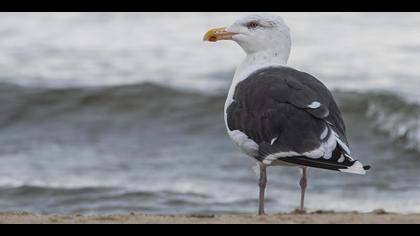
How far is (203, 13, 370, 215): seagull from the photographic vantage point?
6309mm

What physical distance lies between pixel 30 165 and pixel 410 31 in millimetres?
9299

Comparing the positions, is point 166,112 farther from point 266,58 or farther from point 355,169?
point 355,169

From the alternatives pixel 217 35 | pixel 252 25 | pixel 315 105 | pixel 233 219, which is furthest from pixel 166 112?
pixel 233 219

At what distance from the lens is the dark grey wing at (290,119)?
6320mm

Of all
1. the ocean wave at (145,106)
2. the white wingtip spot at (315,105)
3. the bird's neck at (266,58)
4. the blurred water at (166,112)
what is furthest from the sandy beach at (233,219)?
the ocean wave at (145,106)

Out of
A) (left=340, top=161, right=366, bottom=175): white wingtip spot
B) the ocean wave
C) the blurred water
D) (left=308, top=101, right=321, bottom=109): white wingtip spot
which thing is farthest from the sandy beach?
the ocean wave

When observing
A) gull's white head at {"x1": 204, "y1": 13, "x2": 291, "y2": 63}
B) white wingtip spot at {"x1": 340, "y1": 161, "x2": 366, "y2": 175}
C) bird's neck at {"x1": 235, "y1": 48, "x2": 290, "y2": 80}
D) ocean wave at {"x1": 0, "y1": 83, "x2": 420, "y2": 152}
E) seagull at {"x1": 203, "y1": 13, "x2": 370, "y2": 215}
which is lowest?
white wingtip spot at {"x1": 340, "y1": 161, "x2": 366, "y2": 175}

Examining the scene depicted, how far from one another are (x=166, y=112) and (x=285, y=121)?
810 cm

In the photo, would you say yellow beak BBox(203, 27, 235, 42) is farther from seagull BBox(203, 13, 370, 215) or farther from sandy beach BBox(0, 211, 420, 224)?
sandy beach BBox(0, 211, 420, 224)

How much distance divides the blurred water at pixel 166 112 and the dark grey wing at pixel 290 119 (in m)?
3.14

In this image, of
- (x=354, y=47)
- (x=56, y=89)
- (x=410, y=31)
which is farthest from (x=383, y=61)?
(x=56, y=89)

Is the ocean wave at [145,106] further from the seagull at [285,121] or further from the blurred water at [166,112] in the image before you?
the seagull at [285,121]

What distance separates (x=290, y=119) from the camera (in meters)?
6.57

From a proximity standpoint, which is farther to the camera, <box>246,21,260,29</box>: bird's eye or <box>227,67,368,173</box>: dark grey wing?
<box>246,21,260,29</box>: bird's eye
